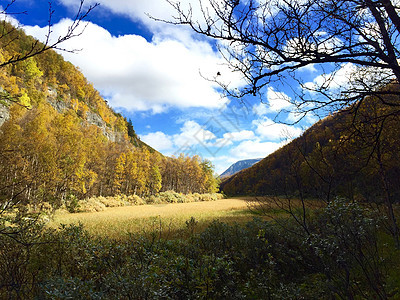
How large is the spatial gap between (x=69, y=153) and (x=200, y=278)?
27.8 m

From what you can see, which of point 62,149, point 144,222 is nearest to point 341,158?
point 144,222

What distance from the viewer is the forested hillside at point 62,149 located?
12.9 meters

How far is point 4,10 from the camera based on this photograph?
2.05 m

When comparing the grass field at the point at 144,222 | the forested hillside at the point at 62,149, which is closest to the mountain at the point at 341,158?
the forested hillside at the point at 62,149

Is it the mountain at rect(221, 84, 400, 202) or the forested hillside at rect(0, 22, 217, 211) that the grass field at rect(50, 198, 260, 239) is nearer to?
the forested hillside at rect(0, 22, 217, 211)

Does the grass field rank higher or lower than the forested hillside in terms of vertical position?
lower

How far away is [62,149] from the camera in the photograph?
2522 centimetres

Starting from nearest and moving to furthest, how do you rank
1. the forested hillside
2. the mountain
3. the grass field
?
1. the mountain
2. the grass field
3. the forested hillside

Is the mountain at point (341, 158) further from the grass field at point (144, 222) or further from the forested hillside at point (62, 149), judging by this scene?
the grass field at point (144, 222)

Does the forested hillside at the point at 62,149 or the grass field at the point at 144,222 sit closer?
the grass field at the point at 144,222

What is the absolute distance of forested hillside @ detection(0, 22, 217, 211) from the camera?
12914 millimetres

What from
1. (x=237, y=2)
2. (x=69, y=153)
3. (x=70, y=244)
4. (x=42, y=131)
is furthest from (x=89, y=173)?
(x=237, y=2)

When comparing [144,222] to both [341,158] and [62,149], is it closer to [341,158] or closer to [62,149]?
[341,158]

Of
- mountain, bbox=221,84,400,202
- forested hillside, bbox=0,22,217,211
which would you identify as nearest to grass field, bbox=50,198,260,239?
forested hillside, bbox=0,22,217,211
